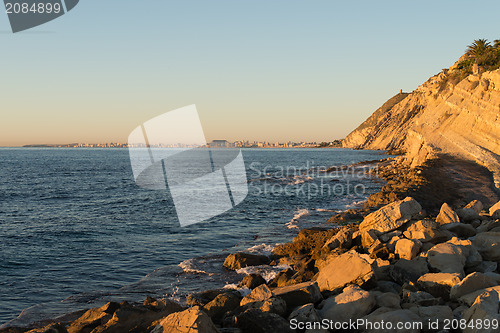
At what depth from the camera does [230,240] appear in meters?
20.6

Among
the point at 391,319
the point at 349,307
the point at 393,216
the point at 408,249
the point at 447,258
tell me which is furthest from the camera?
the point at 393,216

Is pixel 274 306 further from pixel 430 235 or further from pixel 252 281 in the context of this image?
pixel 430 235

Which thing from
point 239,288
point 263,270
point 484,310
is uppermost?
point 484,310

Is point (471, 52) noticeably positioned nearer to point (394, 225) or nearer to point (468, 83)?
point (468, 83)

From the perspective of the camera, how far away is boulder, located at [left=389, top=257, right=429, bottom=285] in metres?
10.0

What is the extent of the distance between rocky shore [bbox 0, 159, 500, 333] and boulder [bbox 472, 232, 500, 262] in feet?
0.08

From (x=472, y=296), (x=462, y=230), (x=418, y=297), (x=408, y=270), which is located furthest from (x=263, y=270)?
(x=472, y=296)

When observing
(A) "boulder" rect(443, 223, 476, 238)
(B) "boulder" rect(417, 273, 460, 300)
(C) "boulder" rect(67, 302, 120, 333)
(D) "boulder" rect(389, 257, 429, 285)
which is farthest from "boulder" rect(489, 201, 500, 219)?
(C) "boulder" rect(67, 302, 120, 333)

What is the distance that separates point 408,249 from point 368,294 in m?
4.04

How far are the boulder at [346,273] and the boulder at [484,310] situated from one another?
105 inches

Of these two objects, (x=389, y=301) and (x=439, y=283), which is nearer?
(x=389, y=301)

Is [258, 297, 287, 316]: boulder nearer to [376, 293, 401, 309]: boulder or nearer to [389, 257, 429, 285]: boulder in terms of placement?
[376, 293, 401, 309]: boulder

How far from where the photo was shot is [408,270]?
400 inches

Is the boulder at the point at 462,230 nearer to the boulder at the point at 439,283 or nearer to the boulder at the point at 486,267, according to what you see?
the boulder at the point at 486,267
